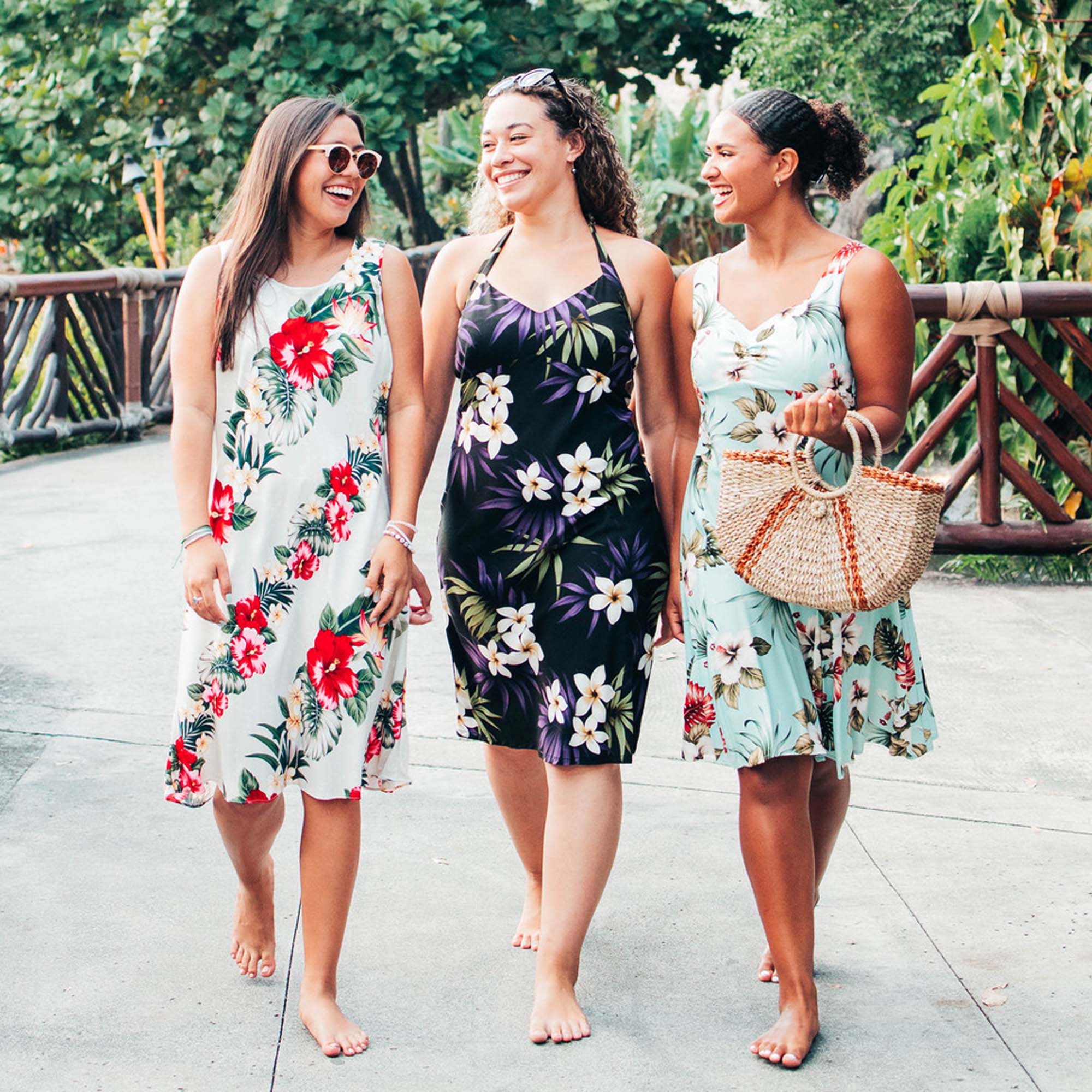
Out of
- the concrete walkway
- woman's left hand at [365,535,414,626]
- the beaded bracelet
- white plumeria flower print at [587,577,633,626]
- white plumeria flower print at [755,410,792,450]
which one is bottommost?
the concrete walkway

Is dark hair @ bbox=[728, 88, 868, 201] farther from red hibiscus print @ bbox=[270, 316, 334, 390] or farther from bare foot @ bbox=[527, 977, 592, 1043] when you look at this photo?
bare foot @ bbox=[527, 977, 592, 1043]

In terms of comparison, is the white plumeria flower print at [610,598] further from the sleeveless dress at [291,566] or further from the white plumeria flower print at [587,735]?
the sleeveless dress at [291,566]

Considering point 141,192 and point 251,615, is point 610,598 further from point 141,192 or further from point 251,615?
point 141,192

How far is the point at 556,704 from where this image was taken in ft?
10.4

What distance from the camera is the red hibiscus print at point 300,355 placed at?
119 inches

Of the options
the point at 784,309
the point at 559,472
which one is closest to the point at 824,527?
the point at 784,309

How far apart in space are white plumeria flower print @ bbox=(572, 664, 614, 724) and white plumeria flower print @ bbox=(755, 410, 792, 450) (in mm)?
556

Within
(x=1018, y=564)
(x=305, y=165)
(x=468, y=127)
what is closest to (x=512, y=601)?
(x=305, y=165)

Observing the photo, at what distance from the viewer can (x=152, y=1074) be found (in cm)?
285

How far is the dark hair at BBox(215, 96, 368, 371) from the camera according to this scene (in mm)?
3006

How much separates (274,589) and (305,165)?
0.84 meters

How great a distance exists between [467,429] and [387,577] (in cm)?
42

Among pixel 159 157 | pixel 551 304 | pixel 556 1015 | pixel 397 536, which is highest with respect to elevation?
pixel 551 304

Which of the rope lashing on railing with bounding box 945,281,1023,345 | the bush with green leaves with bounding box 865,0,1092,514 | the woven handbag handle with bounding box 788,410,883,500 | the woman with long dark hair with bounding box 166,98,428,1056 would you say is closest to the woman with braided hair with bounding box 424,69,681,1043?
the woman with long dark hair with bounding box 166,98,428,1056
